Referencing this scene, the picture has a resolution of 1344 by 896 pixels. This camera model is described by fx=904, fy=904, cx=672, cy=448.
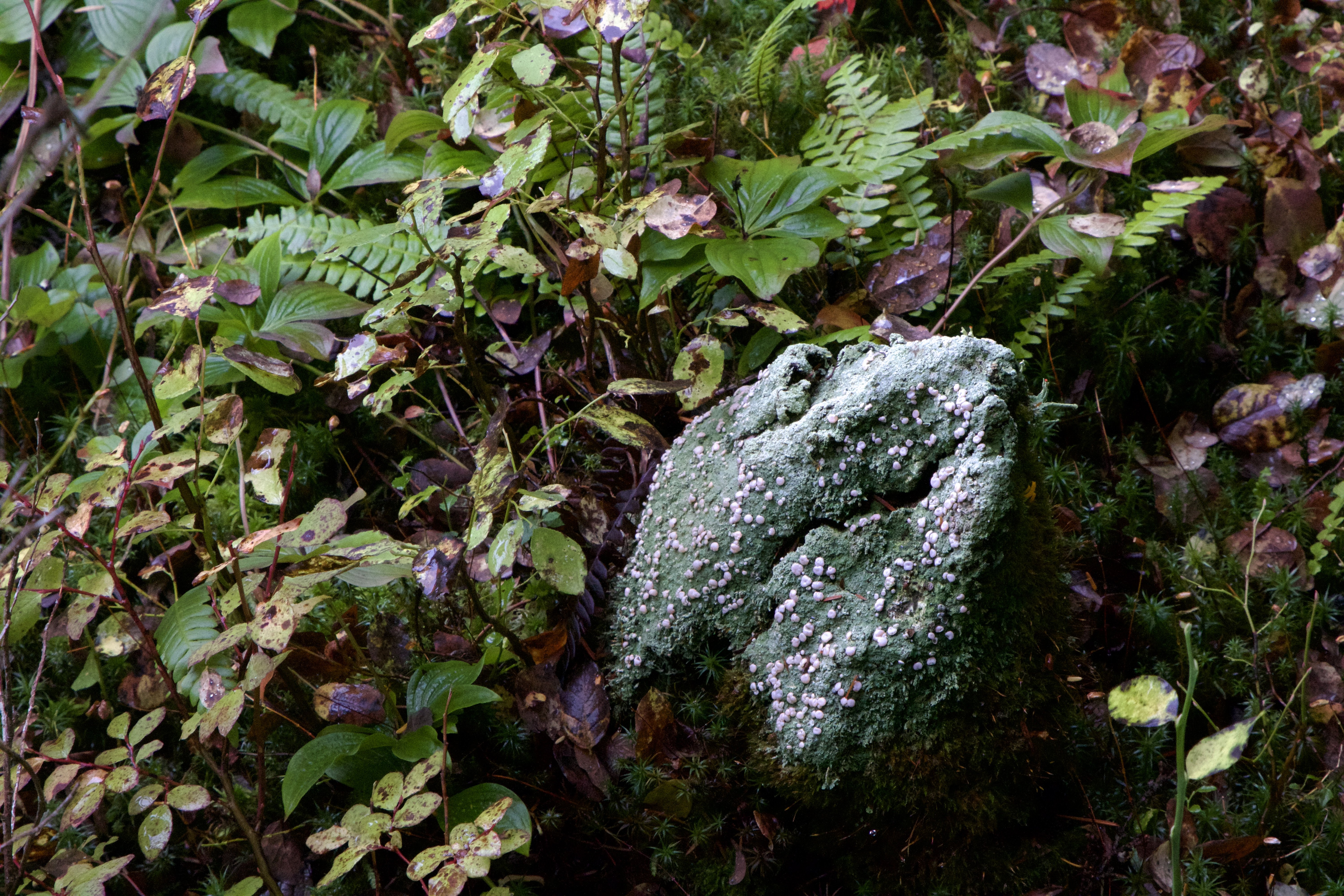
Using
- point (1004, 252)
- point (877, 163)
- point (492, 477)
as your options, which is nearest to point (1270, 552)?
point (1004, 252)

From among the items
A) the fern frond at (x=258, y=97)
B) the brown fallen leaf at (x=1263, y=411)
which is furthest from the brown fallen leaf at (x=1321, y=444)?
the fern frond at (x=258, y=97)

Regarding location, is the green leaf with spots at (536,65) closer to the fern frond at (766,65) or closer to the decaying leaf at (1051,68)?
the fern frond at (766,65)

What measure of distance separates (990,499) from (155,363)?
131 inches

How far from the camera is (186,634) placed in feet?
8.91

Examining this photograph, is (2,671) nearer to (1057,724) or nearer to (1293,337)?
(1057,724)

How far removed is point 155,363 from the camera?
373 centimetres

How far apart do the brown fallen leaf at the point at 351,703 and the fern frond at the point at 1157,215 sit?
2753 mm

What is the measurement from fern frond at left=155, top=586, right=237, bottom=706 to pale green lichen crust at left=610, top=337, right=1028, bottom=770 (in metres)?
1.30

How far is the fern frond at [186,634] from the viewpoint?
8.77ft

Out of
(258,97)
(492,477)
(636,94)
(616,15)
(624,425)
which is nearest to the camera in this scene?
(616,15)

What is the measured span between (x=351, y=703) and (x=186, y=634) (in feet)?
2.17

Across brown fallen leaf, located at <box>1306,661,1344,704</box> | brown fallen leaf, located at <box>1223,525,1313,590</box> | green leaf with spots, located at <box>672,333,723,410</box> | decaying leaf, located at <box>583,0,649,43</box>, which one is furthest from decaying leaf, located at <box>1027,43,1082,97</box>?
brown fallen leaf, located at <box>1306,661,1344,704</box>

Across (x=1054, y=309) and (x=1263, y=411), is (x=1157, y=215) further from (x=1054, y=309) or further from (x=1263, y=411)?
(x=1263, y=411)

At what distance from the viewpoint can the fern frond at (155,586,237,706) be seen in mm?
2674
